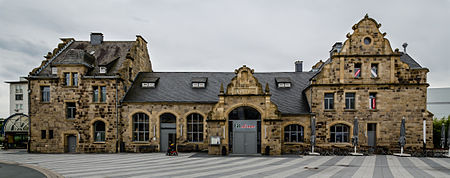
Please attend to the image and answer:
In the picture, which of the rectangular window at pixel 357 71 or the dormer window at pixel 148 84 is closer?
the rectangular window at pixel 357 71

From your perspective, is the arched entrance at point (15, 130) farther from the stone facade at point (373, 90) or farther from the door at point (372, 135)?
the door at point (372, 135)

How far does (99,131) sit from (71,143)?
10.4 feet

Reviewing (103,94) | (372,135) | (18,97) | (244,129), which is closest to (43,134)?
(103,94)

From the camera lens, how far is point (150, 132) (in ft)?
87.8

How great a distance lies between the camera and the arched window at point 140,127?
89.0 ft

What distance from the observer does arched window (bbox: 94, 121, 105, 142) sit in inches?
1058

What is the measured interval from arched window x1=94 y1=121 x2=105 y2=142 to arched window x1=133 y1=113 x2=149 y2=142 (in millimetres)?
3024

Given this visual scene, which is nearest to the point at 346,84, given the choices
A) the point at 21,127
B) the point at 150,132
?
the point at 150,132

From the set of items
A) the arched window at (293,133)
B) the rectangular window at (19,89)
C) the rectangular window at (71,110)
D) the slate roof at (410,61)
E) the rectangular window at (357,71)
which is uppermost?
the slate roof at (410,61)

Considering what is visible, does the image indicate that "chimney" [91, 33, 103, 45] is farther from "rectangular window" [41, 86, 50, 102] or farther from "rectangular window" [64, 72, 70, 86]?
"rectangular window" [41, 86, 50, 102]

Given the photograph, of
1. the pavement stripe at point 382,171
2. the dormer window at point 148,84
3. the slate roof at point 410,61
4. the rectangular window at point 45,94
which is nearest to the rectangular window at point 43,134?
the rectangular window at point 45,94

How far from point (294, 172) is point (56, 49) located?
29.1 m

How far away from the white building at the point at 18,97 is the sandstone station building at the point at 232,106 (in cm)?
4373

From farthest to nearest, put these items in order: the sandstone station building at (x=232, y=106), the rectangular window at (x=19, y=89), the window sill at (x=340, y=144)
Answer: the rectangular window at (x=19, y=89) → the window sill at (x=340, y=144) → the sandstone station building at (x=232, y=106)
